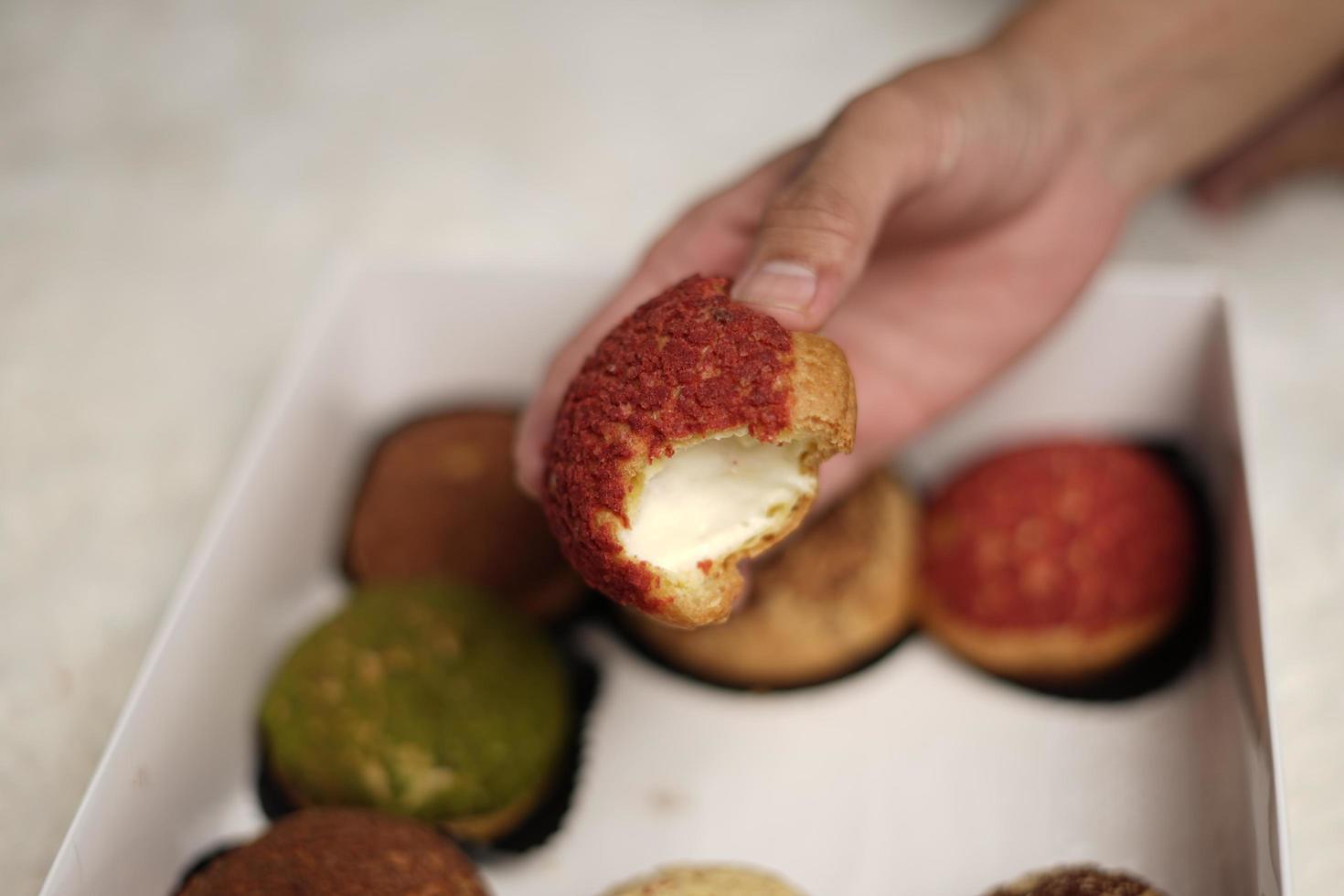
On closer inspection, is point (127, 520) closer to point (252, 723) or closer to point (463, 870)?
point (252, 723)

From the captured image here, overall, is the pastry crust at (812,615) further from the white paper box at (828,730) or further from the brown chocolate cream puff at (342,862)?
the brown chocolate cream puff at (342,862)

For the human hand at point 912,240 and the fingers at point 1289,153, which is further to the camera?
the fingers at point 1289,153

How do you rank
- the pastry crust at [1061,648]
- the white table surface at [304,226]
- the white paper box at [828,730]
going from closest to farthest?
the white paper box at [828,730] → the pastry crust at [1061,648] → the white table surface at [304,226]

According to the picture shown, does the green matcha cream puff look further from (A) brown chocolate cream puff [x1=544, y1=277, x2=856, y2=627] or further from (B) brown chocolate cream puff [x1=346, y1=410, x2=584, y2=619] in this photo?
(A) brown chocolate cream puff [x1=544, y1=277, x2=856, y2=627]

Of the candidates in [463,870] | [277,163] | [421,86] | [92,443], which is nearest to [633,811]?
[463,870]

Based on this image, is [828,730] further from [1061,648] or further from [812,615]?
[1061,648]

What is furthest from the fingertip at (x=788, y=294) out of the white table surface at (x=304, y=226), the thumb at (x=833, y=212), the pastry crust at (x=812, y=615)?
the white table surface at (x=304, y=226)
